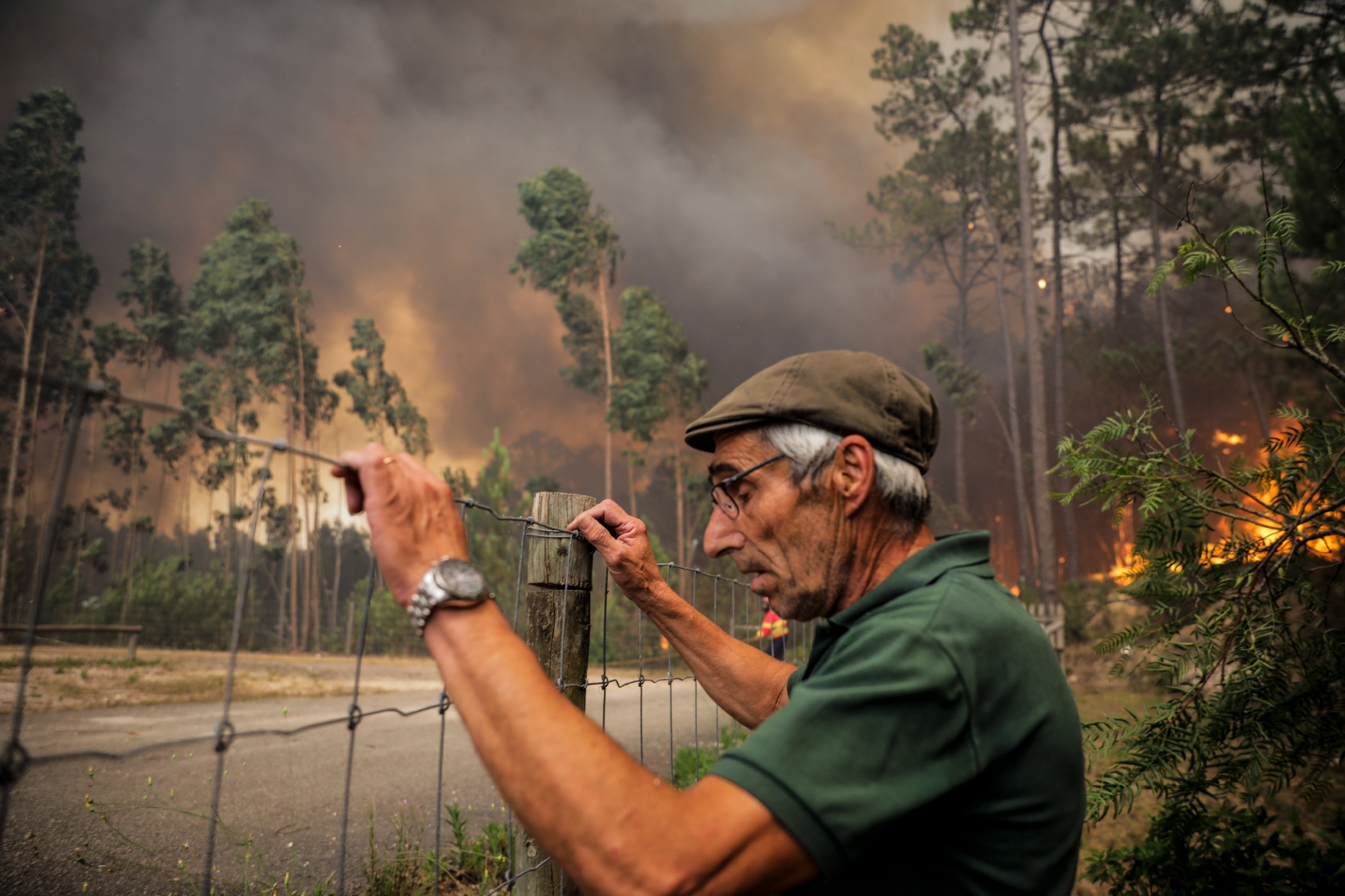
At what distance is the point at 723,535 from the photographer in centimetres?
136

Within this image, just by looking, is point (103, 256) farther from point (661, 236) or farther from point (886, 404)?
point (886, 404)

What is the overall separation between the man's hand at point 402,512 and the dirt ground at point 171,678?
8374mm

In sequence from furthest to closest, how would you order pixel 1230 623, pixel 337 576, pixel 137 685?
pixel 337 576, pixel 137 685, pixel 1230 623

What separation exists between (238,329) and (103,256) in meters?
26.4

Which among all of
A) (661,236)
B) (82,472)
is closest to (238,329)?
(82,472)

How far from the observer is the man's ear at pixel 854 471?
1185mm

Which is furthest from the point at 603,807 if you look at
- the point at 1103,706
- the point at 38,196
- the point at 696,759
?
the point at 38,196

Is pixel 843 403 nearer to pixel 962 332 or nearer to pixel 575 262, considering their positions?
pixel 575 262

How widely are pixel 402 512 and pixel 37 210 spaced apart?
1201 inches

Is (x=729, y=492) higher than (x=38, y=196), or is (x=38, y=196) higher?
(x=38, y=196)

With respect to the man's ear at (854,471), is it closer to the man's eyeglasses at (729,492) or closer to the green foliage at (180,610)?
the man's eyeglasses at (729,492)

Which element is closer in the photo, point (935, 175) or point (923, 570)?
point (923, 570)

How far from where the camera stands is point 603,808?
77cm

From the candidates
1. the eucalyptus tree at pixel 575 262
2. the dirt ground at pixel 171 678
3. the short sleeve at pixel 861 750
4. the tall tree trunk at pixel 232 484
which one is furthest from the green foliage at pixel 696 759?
the tall tree trunk at pixel 232 484
